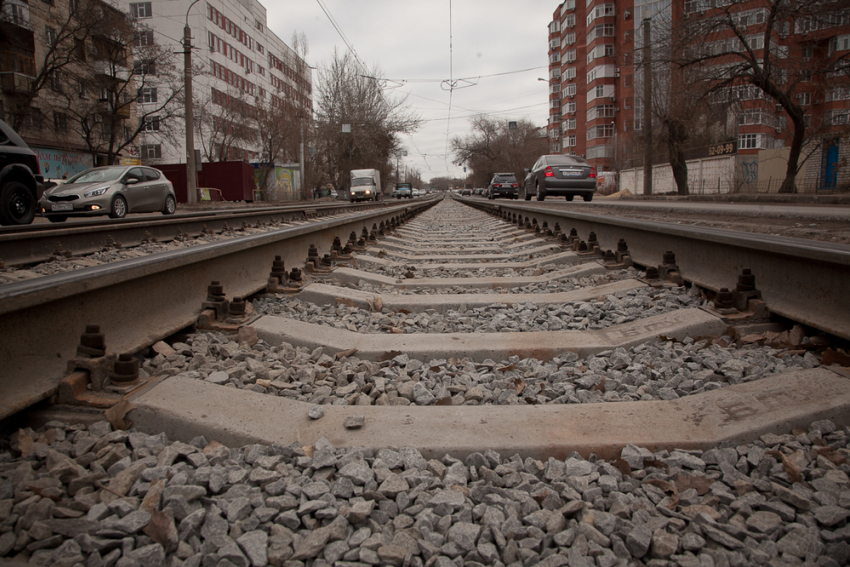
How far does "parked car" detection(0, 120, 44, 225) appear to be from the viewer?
843 centimetres

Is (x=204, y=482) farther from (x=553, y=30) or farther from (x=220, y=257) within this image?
(x=553, y=30)

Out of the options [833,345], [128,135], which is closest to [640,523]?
[833,345]

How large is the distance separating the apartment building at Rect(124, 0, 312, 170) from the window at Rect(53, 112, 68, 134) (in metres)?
4.59

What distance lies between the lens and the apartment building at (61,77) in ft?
90.9

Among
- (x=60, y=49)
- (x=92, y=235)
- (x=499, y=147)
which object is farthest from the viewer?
Result: (x=499, y=147)

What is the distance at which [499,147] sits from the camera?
92.3m

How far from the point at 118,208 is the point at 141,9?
6195cm

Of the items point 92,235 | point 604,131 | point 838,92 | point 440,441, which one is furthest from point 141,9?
point 440,441

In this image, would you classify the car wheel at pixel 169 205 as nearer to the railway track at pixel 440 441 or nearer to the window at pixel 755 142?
the railway track at pixel 440 441

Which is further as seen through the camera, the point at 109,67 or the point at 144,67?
the point at 109,67

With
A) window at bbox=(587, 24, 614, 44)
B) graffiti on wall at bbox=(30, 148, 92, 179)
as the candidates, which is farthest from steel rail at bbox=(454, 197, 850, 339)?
window at bbox=(587, 24, 614, 44)

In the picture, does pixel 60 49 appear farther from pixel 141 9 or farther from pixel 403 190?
pixel 403 190

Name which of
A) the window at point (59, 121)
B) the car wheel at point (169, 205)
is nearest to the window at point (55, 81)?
the window at point (59, 121)

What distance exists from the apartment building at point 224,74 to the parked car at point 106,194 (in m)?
22.5
